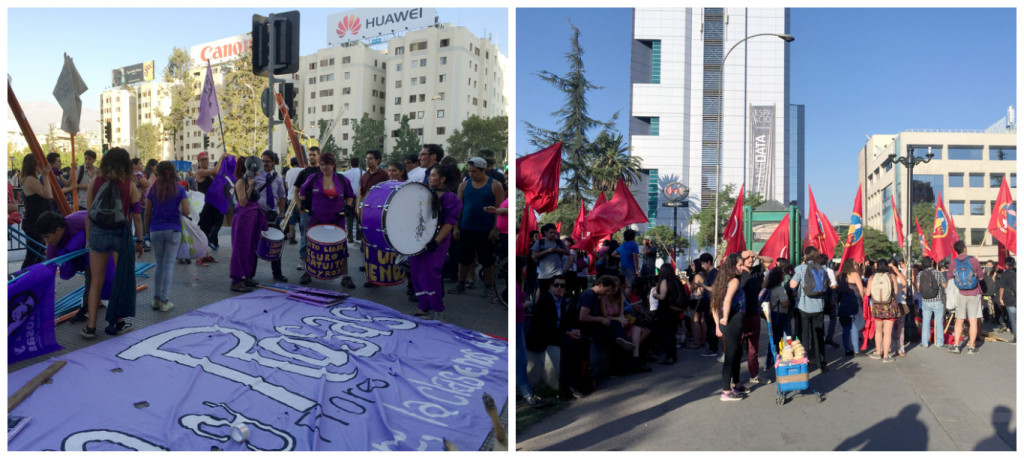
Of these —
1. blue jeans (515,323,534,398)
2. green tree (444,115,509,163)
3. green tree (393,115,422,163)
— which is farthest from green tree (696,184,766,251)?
blue jeans (515,323,534,398)

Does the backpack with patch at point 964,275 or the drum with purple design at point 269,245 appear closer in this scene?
the drum with purple design at point 269,245

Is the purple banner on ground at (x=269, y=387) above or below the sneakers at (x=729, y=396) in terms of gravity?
above

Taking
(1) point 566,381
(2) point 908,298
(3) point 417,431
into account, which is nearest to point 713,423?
(1) point 566,381

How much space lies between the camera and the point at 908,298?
11578 mm

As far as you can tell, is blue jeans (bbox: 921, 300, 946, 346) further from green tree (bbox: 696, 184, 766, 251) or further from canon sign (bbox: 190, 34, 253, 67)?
canon sign (bbox: 190, 34, 253, 67)

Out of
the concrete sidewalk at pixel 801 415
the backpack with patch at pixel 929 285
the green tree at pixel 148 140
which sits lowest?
the concrete sidewalk at pixel 801 415

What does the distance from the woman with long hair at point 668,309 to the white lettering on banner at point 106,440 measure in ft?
19.7

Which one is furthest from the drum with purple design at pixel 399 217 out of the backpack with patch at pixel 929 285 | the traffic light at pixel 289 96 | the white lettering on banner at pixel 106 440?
the backpack with patch at pixel 929 285

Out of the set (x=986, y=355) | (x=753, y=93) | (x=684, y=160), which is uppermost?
→ (x=753, y=93)

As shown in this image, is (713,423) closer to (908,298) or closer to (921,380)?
(921,380)

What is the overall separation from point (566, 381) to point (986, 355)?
20.7 feet

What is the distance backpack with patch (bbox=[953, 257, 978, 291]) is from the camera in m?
10.3

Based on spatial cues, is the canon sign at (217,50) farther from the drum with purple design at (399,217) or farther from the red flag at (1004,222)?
the drum with purple design at (399,217)

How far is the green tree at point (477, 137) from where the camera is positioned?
56.8m
